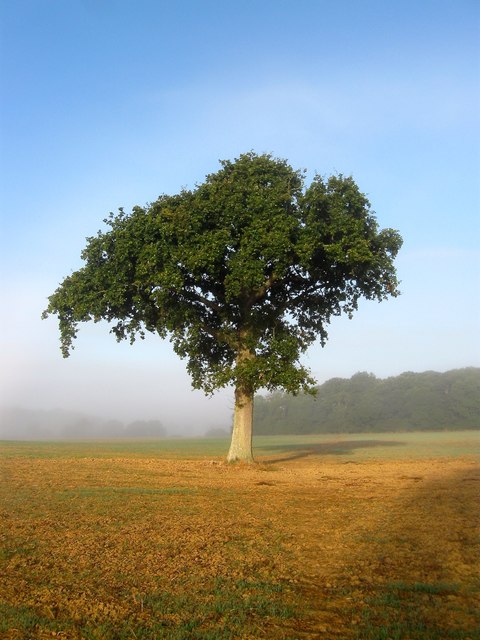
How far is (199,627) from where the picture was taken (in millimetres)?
5496

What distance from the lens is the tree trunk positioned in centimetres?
2669

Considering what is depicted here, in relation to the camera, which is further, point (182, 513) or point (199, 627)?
point (182, 513)

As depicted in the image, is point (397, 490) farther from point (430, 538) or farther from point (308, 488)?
point (430, 538)

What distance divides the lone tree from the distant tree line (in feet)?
351

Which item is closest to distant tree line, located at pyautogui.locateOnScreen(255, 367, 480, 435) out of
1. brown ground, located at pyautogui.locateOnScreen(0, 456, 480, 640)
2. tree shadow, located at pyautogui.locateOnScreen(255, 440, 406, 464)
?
tree shadow, located at pyautogui.locateOnScreen(255, 440, 406, 464)

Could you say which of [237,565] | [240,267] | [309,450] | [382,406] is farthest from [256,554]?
[382,406]

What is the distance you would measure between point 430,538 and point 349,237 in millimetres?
15799

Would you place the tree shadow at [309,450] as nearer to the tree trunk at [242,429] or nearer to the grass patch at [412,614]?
the tree trunk at [242,429]

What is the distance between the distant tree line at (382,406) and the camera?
128000 millimetres

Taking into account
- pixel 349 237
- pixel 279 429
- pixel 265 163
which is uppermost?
pixel 265 163

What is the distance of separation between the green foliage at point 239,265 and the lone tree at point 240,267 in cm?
5

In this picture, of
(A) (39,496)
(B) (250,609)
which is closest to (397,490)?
→ (A) (39,496)

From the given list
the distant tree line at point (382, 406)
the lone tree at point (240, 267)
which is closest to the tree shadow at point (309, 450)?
the lone tree at point (240, 267)

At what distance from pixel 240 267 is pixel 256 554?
52.7ft
